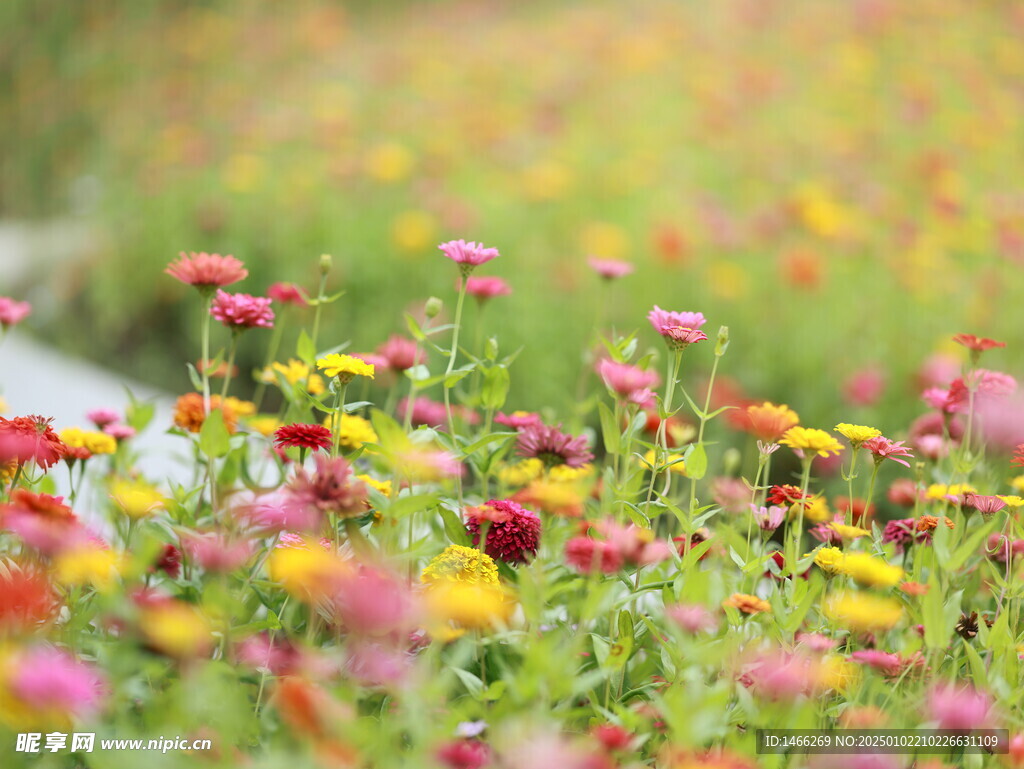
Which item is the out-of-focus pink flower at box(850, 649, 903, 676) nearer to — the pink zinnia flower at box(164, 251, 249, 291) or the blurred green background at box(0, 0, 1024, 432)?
the pink zinnia flower at box(164, 251, 249, 291)

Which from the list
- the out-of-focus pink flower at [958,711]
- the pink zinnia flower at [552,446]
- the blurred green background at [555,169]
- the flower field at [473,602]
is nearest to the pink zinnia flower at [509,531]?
the flower field at [473,602]

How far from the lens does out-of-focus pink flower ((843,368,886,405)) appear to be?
72.8 inches

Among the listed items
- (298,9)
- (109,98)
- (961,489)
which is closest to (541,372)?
(961,489)

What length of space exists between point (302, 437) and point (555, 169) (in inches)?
81.0

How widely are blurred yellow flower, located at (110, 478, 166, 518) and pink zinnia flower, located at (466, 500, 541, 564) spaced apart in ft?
0.93

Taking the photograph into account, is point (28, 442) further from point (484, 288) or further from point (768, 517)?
point (768, 517)

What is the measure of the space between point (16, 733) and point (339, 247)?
1940mm

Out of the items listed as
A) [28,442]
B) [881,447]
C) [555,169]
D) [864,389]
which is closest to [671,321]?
[881,447]

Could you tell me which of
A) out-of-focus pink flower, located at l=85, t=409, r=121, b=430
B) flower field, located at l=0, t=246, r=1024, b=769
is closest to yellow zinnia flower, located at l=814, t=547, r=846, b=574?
flower field, located at l=0, t=246, r=1024, b=769

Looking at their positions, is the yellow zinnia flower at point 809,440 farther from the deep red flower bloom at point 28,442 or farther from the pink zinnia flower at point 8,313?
the pink zinnia flower at point 8,313

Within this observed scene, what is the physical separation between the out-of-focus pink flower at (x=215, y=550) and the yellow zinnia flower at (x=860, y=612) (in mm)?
440

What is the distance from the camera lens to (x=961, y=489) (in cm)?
93

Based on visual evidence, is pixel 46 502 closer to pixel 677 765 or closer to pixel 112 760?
pixel 112 760

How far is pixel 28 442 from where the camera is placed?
774 millimetres
